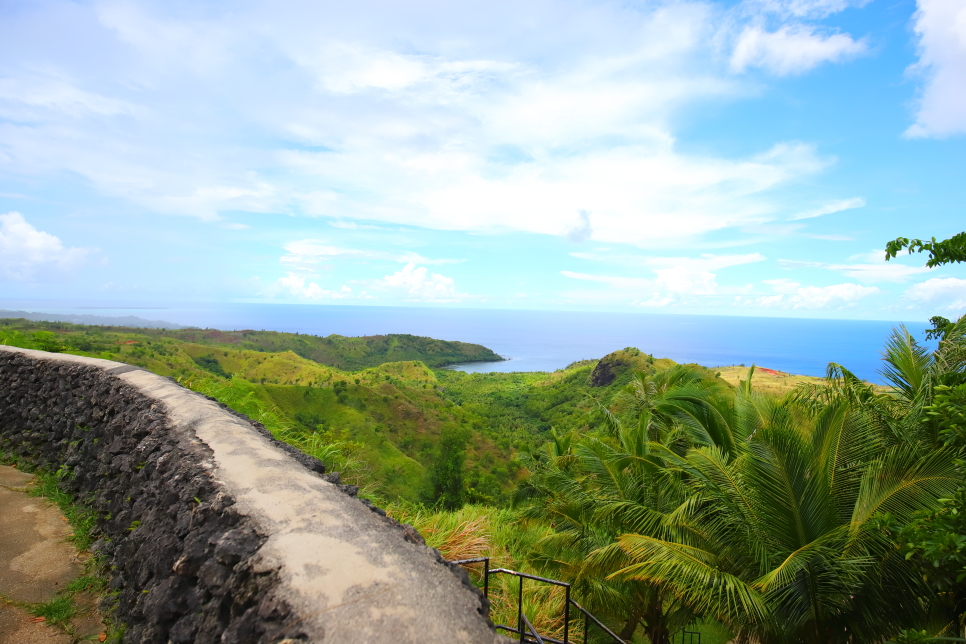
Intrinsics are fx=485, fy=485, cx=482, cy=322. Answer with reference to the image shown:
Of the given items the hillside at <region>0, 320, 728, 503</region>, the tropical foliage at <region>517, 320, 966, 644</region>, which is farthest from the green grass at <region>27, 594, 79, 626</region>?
the tropical foliage at <region>517, 320, 966, 644</region>

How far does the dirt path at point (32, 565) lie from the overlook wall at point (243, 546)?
26cm

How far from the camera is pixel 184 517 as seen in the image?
10.0 ft

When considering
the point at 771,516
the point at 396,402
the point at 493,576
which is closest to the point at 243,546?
the point at 493,576

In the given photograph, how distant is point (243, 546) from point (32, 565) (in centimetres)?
323

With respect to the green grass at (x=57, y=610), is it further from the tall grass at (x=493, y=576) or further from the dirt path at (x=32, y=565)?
the tall grass at (x=493, y=576)

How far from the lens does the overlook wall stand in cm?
205

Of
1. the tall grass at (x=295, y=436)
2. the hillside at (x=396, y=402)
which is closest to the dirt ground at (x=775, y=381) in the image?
the hillside at (x=396, y=402)

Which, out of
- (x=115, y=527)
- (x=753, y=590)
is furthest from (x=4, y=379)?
(x=753, y=590)

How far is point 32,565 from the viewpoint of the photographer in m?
4.14

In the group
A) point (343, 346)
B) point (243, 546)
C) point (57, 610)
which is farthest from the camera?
point (343, 346)

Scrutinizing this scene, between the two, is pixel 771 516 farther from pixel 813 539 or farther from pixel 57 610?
pixel 57 610

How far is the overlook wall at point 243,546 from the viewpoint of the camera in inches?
80.7

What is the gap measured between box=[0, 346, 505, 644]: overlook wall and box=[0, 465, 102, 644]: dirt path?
10.1 inches

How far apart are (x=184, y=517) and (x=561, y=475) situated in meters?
8.50
